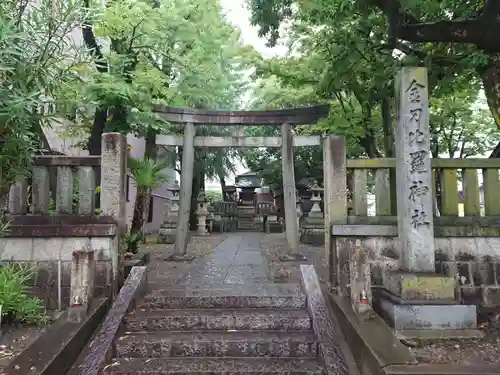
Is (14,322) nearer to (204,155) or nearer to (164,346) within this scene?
(164,346)

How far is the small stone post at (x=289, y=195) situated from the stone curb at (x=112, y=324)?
4.59 m

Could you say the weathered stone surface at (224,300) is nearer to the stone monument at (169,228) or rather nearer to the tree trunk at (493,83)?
the tree trunk at (493,83)

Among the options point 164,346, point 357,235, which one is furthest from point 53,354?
point 357,235

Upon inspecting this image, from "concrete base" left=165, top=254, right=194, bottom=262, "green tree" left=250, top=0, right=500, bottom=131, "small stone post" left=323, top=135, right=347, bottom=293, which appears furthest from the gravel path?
"green tree" left=250, top=0, right=500, bottom=131

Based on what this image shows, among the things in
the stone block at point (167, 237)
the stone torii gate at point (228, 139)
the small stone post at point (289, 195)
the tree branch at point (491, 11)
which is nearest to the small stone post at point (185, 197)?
the stone torii gate at point (228, 139)

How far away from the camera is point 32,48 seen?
5043 mm

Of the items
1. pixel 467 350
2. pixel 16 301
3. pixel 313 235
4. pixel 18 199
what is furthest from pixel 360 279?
pixel 313 235

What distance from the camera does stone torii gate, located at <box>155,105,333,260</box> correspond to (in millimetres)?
9828

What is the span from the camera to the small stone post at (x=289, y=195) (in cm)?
993

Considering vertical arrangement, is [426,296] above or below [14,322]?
above

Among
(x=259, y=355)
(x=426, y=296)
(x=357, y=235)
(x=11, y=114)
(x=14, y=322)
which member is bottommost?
(x=259, y=355)

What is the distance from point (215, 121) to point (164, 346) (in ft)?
20.7

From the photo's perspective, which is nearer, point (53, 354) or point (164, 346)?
point (53, 354)

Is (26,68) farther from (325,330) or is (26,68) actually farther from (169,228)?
(169,228)
